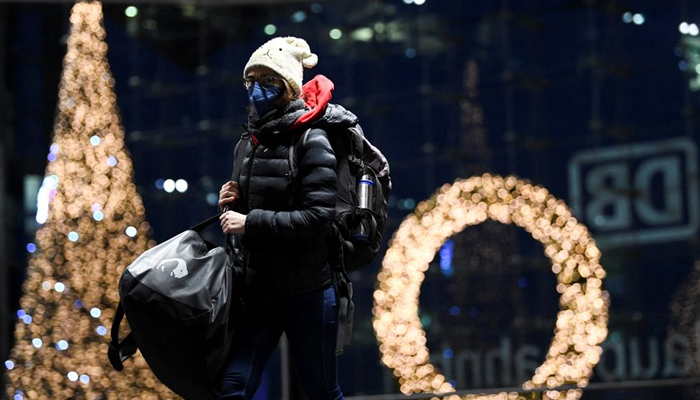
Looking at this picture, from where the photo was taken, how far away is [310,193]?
3801 millimetres

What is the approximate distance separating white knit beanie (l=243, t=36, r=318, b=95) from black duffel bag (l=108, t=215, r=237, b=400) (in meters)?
0.51

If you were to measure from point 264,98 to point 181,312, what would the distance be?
71cm

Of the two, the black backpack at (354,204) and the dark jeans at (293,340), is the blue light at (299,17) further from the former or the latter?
the dark jeans at (293,340)

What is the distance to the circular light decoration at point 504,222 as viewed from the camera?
1834 cm

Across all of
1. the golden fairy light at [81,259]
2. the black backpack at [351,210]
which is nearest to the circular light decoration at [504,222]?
the golden fairy light at [81,259]

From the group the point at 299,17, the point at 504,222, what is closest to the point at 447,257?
the point at 504,222

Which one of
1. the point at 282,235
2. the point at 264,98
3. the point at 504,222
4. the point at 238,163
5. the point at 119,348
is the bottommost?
the point at 119,348

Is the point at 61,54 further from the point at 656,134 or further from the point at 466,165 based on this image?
the point at 656,134

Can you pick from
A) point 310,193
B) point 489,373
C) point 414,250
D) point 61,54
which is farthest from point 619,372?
point 310,193

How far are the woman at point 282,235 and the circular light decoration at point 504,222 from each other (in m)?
14.3

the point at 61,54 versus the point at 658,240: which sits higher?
the point at 61,54

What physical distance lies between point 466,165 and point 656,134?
10.2ft

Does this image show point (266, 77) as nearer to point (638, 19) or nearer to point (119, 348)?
point (119, 348)

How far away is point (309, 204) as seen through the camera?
12.5ft
